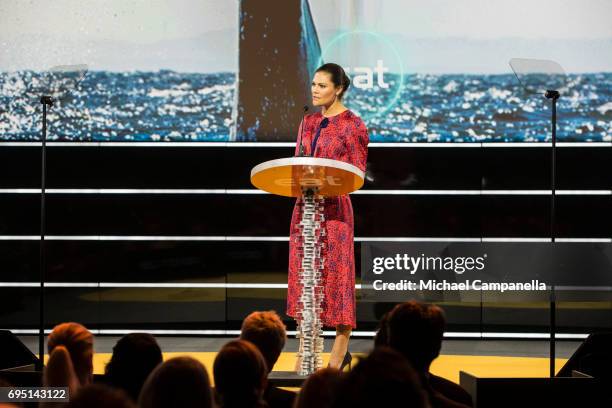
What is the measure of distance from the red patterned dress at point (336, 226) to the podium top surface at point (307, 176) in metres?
0.16

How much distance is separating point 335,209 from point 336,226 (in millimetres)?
75

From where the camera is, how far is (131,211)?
19.2 ft

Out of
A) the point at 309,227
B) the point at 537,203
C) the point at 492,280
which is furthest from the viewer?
the point at 537,203

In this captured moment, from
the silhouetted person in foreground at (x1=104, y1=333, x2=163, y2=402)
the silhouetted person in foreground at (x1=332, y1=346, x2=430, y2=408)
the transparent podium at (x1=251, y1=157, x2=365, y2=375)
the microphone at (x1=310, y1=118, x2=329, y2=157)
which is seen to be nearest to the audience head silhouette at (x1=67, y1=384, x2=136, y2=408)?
the silhouetted person in foreground at (x1=332, y1=346, x2=430, y2=408)

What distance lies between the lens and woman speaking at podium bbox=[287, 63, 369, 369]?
10.5ft

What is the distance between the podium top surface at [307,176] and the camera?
8.81 feet

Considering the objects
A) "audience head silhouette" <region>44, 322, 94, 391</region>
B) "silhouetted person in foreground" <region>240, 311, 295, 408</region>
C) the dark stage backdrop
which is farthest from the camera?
the dark stage backdrop

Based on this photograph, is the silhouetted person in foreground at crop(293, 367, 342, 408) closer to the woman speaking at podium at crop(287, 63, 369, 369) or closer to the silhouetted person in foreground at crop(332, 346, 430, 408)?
the silhouetted person in foreground at crop(332, 346, 430, 408)

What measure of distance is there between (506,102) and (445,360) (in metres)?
2.37

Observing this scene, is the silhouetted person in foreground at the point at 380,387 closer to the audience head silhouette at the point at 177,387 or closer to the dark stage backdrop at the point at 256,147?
the audience head silhouette at the point at 177,387

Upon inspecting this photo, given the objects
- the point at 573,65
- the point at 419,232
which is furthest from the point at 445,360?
the point at 573,65

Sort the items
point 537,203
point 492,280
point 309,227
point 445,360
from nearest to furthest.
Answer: point 309,227 → point 492,280 → point 445,360 → point 537,203

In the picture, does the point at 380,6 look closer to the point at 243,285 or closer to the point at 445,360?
the point at 243,285

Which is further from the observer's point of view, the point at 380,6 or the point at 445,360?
the point at 380,6
